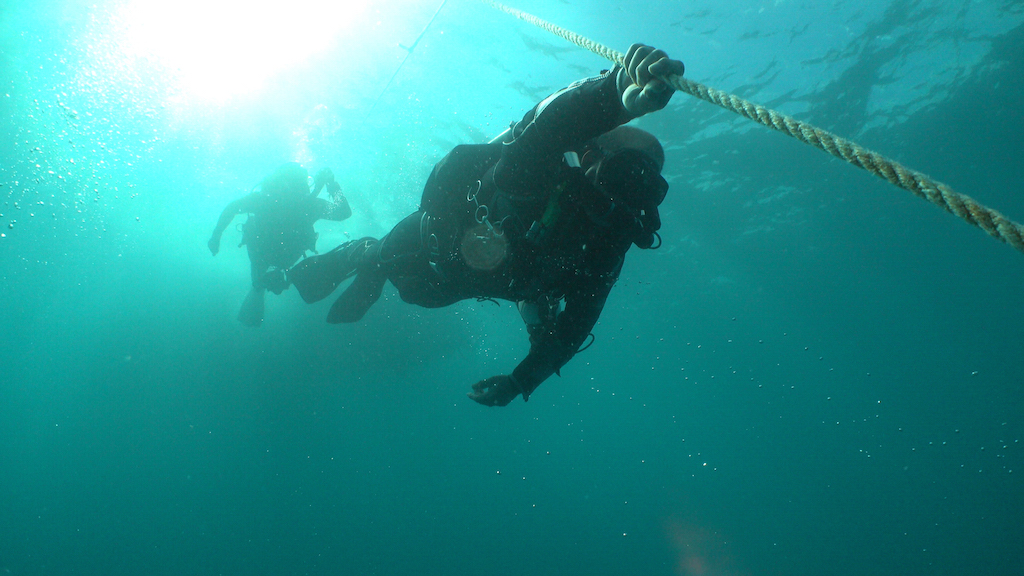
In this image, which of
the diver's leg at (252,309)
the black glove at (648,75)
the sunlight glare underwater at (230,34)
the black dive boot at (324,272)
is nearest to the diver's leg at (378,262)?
the black dive boot at (324,272)

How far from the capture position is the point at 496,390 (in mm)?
4027

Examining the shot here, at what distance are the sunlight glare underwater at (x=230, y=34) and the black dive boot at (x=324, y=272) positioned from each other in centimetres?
707

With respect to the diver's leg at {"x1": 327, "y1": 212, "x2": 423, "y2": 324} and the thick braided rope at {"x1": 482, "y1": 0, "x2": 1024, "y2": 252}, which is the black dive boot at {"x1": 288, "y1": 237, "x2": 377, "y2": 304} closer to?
the diver's leg at {"x1": 327, "y1": 212, "x2": 423, "y2": 324}

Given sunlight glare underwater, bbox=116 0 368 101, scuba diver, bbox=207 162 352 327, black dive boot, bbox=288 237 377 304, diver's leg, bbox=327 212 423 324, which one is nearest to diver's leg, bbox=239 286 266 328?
scuba diver, bbox=207 162 352 327

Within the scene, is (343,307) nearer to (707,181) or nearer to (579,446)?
(707,181)

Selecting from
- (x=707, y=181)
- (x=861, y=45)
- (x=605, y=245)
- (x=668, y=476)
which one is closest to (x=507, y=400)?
(x=605, y=245)

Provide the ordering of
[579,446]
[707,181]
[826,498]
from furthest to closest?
[579,446] → [826,498] → [707,181]

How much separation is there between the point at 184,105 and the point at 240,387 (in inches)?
537

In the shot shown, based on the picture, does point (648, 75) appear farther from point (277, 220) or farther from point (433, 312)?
point (433, 312)

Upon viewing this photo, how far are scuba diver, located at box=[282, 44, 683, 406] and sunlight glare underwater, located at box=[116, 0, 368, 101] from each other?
8.94 metres

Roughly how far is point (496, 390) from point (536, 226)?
69.7 inches

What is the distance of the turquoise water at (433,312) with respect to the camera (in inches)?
450

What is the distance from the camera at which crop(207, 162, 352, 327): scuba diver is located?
9.80 meters

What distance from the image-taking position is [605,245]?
316 cm
